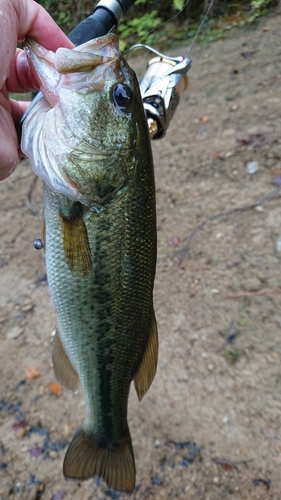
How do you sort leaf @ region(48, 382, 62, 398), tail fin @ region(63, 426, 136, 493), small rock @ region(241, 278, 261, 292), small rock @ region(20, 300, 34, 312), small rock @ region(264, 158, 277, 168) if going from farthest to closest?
A: small rock @ region(264, 158, 277, 168)
small rock @ region(20, 300, 34, 312)
small rock @ region(241, 278, 261, 292)
leaf @ region(48, 382, 62, 398)
tail fin @ region(63, 426, 136, 493)

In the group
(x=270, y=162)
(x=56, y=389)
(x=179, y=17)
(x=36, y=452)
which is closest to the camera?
(x=36, y=452)

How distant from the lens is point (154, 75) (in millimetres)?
2398

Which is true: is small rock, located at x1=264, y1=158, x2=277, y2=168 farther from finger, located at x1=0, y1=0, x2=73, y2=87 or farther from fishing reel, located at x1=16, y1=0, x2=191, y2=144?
finger, located at x1=0, y1=0, x2=73, y2=87

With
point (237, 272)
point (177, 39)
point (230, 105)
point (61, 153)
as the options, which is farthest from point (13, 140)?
point (177, 39)

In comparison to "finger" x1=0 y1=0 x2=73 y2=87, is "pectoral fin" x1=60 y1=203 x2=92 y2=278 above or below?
below

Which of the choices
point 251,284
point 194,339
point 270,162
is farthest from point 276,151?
point 194,339

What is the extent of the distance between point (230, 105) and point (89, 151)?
3.54 meters

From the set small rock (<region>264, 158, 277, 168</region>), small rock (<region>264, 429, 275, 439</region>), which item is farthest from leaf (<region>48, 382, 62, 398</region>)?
small rock (<region>264, 158, 277, 168</region>)

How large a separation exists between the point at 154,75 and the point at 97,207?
140 centimetres

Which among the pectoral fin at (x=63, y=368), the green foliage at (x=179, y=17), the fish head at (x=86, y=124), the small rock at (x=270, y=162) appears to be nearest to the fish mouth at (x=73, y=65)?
the fish head at (x=86, y=124)

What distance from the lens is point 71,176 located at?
1.30 m

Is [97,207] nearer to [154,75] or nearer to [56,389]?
[154,75]

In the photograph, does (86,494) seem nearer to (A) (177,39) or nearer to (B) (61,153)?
(B) (61,153)

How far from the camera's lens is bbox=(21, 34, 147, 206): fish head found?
1250 millimetres
